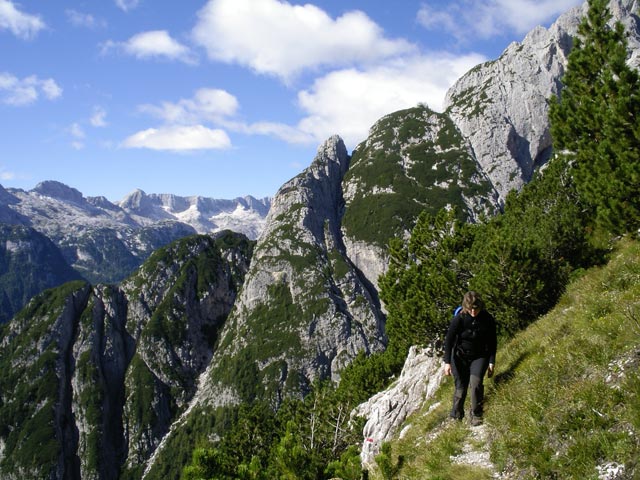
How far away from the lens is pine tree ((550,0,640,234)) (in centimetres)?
1491

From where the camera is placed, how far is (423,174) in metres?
181

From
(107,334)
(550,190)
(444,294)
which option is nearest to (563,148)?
(444,294)

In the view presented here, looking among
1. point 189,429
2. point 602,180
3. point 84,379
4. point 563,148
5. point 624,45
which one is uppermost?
point 624,45

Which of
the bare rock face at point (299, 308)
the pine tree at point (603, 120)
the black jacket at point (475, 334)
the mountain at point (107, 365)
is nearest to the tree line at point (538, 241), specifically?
the pine tree at point (603, 120)

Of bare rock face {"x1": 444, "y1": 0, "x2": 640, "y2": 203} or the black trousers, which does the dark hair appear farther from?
bare rock face {"x1": 444, "y1": 0, "x2": 640, "y2": 203}

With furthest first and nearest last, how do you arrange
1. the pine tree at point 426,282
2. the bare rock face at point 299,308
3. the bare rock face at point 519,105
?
the bare rock face at point 519,105 → the bare rock face at point 299,308 → the pine tree at point 426,282

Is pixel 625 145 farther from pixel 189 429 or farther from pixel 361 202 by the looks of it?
pixel 361 202

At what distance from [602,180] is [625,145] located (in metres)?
1.67

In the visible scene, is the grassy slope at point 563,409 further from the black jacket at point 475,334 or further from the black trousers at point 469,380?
the black jacket at point 475,334

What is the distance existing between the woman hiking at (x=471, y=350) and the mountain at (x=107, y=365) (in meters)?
164

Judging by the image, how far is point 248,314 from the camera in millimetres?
165875

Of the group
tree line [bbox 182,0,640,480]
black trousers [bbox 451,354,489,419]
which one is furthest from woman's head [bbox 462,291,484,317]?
tree line [bbox 182,0,640,480]

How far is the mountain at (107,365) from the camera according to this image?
145625 millimetres

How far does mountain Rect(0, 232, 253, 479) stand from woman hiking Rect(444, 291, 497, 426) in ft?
539
